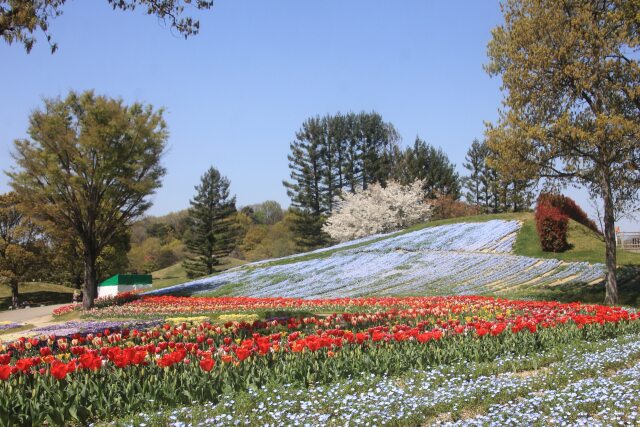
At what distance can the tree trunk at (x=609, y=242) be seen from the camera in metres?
15.5

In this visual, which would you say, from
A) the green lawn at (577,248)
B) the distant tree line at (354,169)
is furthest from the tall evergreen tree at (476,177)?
the green lawn at (577,248)

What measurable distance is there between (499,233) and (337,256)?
9.02 m

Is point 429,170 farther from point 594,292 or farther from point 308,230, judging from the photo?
point 594,292

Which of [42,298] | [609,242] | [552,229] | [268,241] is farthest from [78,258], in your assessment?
[609,242]

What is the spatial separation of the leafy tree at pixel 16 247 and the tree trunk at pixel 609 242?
3696 centimetres

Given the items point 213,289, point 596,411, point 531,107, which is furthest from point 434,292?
point 596,411

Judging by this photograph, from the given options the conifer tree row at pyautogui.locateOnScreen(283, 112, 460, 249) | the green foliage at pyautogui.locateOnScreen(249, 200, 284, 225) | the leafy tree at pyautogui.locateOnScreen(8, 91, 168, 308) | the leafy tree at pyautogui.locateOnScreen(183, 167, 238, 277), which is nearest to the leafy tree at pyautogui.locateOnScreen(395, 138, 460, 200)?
the conifer tree row at pyautogui.locateOnScreen(283, 112, 460, 249)

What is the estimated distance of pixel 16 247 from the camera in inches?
1565

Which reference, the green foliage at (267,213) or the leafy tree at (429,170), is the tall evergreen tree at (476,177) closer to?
the leafy tree at (429,170)

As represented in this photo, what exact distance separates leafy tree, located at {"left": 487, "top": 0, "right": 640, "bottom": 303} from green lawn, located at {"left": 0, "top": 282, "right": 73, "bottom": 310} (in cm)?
3832

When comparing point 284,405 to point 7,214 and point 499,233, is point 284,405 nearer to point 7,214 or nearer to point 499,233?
point 499,233

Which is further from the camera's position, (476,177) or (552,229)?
(476,177)

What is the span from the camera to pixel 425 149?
64.4m

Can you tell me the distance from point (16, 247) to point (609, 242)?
38896 millimetres
